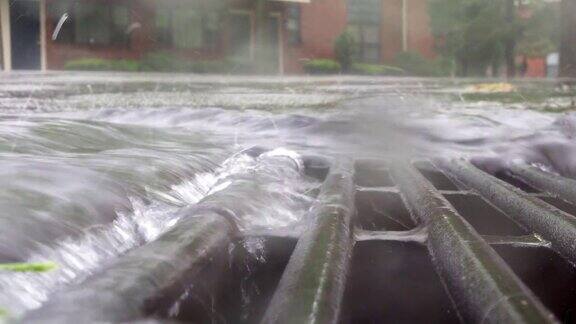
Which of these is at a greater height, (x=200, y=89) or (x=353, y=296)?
(x=200, y=89)

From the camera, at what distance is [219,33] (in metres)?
16.7

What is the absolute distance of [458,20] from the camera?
12.6m

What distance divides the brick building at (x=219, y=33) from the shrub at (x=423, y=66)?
24cm

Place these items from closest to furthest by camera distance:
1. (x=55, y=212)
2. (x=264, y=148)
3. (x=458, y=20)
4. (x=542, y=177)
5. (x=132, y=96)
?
(x=55, y=212)
(x=542, y=177)
(x=264, y=148)
(x=132, y=96)
(x=458, y=20)

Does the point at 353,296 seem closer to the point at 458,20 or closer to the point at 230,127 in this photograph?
the point at 230,127

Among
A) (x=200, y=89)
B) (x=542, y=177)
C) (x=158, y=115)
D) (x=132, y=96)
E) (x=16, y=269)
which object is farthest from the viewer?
(x=200, y=89)

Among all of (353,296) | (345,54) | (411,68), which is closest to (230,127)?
(353,296)

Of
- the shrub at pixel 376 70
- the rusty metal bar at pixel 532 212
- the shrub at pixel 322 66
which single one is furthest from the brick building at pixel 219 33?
the rusty metal bar at pixel 532 212

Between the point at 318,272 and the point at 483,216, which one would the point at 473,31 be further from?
the point at 318,272

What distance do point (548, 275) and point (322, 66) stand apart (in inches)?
631

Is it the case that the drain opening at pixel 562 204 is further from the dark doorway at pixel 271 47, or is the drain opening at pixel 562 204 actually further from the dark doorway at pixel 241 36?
the dark doorway at pixel 271 47

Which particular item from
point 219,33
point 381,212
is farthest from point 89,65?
point 381,212

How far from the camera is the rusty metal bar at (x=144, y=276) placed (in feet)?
2.34

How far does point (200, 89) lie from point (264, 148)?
4100mm
